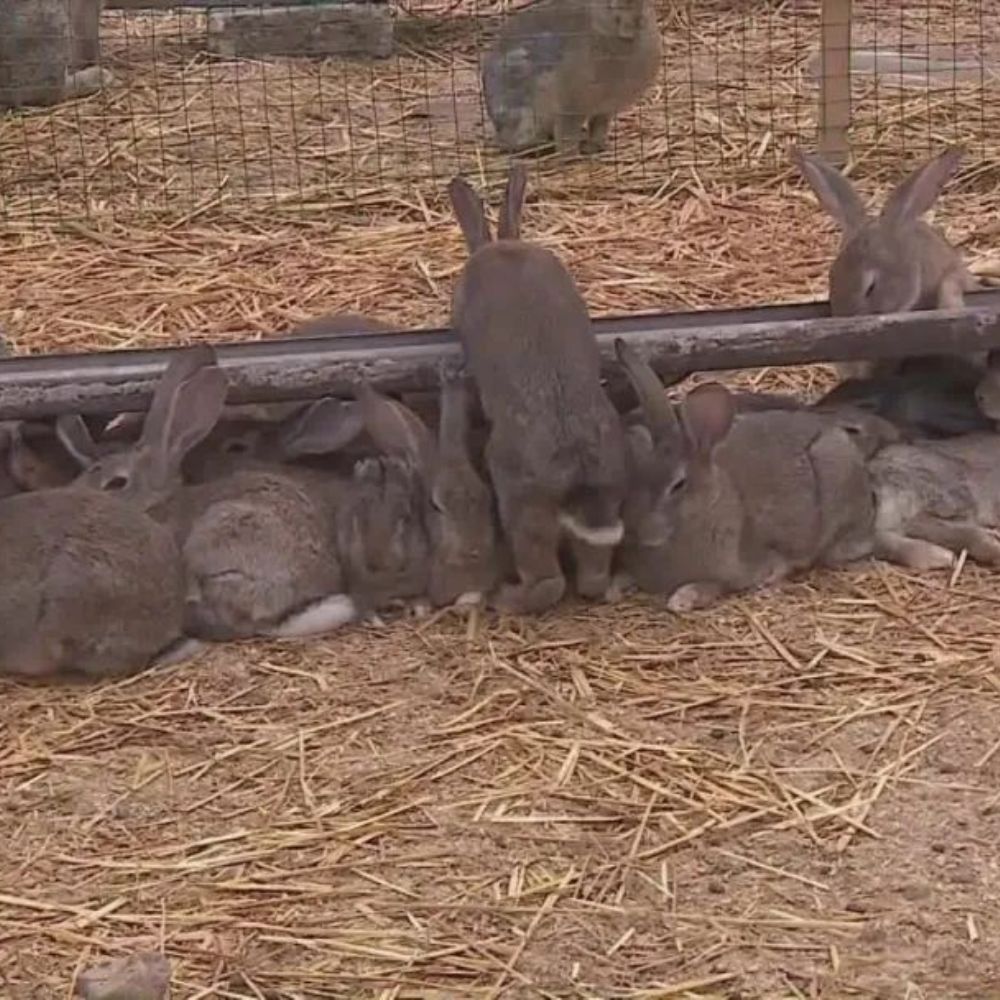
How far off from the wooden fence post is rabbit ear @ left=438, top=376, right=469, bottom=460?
4040 millimetres

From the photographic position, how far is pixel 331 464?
4820 mm

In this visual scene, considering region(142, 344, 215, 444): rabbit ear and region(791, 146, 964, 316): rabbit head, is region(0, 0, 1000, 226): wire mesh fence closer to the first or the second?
region(791, 146, 964, 316): rabbit head

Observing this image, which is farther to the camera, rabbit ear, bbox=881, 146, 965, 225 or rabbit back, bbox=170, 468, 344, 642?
rabbit ear, bbox=881, 146, 965, 225

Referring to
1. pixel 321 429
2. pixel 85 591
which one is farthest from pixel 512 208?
pixel 85 591

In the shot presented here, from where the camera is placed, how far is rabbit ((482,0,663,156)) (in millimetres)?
8719

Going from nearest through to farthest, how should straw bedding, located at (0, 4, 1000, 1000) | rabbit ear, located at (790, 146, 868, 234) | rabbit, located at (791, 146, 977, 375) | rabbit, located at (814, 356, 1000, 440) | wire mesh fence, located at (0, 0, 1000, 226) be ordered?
straw bedding, located at (0, 4, 1000, 1000) < rabbit, located at (814, 356, 1000, 440) < rabbit, located at (791, 146, 977, 375) < rabbit ear, located at (790, 146, 868, 234) < wire mesh fence, located at (0, 0, 1000, 226)

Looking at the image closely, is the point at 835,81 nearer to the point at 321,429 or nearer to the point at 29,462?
the point at 321,429

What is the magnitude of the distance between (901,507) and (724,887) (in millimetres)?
1580

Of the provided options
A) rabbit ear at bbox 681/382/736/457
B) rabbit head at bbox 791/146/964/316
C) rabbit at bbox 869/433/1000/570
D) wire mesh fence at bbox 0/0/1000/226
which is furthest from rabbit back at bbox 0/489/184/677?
wire mesh fence at bbox 0/0/1000/226

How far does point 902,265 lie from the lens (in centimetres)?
525

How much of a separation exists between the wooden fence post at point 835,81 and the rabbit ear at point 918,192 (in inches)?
110

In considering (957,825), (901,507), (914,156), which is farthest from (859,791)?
(914,156)

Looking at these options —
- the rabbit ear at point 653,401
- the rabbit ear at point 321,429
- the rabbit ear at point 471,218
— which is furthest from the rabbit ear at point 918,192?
the rabbit ear at point 321,429

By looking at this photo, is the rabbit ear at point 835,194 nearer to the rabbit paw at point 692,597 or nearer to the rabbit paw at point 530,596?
the rabbit paw at point 692,597
